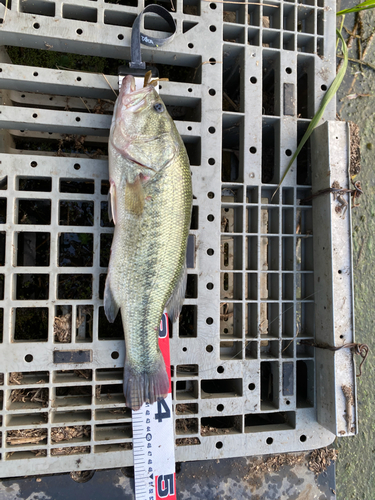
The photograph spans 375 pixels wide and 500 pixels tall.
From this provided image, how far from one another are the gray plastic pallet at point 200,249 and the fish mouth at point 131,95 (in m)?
0.28

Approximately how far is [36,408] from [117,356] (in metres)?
0.52

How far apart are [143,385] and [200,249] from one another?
0.83m

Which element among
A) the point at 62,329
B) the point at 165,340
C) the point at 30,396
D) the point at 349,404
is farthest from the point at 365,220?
the point at 30,396

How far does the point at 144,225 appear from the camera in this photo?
1718 mm

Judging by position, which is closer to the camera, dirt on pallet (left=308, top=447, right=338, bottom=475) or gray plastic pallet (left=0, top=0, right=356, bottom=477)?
gray plastic pallet (left=0, top=0, right=356, bottom=477)

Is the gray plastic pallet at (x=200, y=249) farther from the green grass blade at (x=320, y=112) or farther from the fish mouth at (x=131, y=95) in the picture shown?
the fish mouth at (x=131, y=95)

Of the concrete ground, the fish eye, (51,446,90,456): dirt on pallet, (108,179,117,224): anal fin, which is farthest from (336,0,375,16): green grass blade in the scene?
(51,446,90,456): dirt on pallet

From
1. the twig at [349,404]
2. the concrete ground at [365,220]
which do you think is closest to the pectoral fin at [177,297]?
the twig at [349,404]

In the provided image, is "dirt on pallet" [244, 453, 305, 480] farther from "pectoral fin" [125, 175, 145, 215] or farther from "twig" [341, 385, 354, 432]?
"pectoral fin" [125, 175, 145, 215]

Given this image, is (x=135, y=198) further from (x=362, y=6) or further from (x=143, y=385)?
(x=362, y=6)

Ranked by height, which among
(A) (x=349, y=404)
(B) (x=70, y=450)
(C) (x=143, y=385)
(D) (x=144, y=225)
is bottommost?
(B) (x=70, y=450)

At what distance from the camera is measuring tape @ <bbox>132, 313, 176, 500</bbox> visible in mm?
1860

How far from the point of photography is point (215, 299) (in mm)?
2037

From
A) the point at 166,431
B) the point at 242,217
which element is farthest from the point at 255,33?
the point at 166,431
